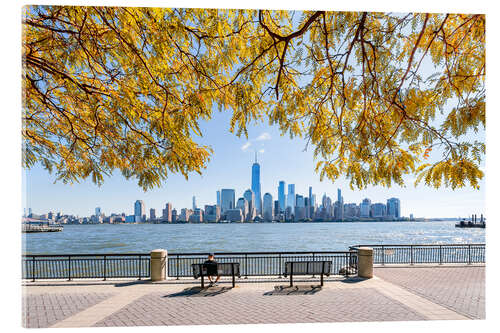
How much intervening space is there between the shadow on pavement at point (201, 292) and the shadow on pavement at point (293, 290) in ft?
3.70

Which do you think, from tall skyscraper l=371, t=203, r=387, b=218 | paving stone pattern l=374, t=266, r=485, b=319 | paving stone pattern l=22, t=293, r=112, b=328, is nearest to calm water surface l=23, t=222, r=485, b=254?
paving stone pattern l=22, t=293, r=112, b=328

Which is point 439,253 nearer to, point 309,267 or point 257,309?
point 309,267

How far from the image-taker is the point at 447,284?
291 inches

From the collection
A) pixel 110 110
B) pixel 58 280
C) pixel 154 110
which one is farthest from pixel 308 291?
pixel 58 280

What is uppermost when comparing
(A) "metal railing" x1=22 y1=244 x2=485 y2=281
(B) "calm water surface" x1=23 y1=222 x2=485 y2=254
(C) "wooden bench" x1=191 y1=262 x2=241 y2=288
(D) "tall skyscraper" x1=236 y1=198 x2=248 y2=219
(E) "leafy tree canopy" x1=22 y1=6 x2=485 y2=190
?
(E) "leafy tree canopy" x1=22 y1=6 x2=485 y2=190

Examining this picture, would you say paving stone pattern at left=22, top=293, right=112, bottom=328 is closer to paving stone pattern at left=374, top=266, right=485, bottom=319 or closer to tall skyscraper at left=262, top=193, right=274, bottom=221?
paving stone pattern at left=374, top=266, right=485, bottom=319

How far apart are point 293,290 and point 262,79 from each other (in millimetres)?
4954

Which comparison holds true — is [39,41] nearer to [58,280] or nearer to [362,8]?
[362,8]

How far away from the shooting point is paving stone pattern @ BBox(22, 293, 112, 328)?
4871 millimetres

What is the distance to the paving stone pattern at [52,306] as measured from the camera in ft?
16.0

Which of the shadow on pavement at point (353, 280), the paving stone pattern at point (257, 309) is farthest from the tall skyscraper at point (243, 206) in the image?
the paving stone pattern at point (257, 309)

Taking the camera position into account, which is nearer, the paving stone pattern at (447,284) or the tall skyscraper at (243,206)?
the paving stone pattern at (447,284)

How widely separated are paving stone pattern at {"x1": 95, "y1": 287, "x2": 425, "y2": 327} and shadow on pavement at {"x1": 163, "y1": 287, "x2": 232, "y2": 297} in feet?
0.38

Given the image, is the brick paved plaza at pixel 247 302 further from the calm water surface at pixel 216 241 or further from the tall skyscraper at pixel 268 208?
the tall skyscraper at pixel 268 208
